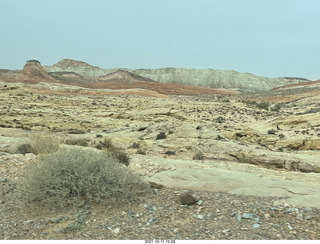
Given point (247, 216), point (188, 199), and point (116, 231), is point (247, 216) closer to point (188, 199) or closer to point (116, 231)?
Answer: point (188, 199)

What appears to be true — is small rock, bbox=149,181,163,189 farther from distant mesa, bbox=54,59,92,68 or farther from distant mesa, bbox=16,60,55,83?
distant mesa, bbox=54,59,92,68

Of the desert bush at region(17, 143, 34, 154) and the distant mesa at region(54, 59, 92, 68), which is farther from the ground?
the distant mesa at region(54, 59, 92, 68)

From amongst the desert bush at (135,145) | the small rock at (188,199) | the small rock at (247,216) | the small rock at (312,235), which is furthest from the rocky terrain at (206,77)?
→ the small rock at (312,235)

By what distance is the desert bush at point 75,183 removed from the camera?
5344mm

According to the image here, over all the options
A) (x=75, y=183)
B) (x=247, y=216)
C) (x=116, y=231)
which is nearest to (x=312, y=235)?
(x=247, y=216)

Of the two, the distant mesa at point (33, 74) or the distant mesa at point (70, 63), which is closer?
the distant mesa at point (33, 74)

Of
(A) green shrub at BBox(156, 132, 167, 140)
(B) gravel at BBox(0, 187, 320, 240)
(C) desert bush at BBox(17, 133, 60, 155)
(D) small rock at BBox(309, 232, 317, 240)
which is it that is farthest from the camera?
(A) green shrub at BBox(156, 132, 167, 140)

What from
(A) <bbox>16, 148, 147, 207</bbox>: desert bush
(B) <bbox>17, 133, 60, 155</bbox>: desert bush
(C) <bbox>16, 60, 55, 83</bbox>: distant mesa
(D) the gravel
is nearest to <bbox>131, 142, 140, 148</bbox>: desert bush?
(B) <bbox>17, 133, 60, 155</bbox>: desert bush

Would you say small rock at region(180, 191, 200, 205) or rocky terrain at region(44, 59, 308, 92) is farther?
rocky terrain at region(44, 59, 308, 92)

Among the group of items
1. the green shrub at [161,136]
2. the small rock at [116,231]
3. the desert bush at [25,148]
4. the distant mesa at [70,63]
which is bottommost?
the green shrub at [161,136]

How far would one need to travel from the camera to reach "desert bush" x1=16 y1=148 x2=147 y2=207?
5344mm

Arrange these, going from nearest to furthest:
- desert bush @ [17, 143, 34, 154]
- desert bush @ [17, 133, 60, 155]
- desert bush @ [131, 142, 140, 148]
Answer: desert bush @ [17, 133, 60, 155]
desert bush @ [17, 143, 34, 154]
desert bush @ [131, 142, 140, 148]

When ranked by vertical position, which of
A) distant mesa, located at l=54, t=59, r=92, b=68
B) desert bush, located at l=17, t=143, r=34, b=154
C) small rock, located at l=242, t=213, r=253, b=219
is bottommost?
desert bush, located at l=17, t=143, r=34, b=154

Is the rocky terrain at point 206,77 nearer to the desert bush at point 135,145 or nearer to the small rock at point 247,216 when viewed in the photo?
the desert bush at point 135,145
